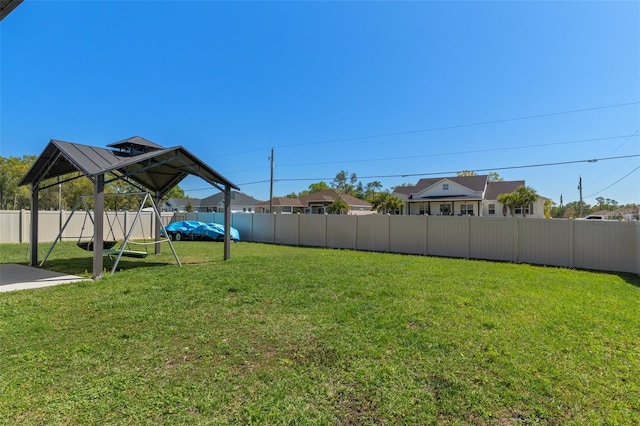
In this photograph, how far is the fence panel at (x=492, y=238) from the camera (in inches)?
412

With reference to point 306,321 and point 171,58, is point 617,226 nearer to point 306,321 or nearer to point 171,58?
point 306,321

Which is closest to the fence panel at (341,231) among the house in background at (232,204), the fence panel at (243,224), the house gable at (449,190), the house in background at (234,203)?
the fence panel at (243,224)

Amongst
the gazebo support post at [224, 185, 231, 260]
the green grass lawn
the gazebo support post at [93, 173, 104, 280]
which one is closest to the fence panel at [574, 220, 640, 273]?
the green grass lawn

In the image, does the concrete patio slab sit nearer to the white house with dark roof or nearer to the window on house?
the white house with dark roof

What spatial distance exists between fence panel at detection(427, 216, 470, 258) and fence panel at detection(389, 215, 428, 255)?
0.22 m

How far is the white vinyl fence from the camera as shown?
895 cm

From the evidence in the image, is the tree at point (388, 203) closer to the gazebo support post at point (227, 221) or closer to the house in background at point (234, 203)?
the house in background at point (234, 203)

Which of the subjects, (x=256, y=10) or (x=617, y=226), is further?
(x=256, y=10)

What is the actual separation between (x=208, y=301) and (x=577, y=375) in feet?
15.2

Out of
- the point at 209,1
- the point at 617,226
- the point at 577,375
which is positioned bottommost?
the point at 577,375

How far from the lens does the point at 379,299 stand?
512cm

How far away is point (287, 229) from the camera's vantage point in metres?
16.0

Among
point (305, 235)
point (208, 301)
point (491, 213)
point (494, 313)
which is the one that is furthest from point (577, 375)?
point (491, 213)

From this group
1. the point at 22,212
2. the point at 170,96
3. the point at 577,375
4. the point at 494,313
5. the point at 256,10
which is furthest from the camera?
the point at 170,96
